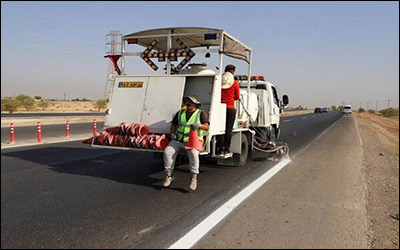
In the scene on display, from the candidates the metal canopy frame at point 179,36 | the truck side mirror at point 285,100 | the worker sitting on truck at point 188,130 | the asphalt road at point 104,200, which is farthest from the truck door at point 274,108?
the worker sitting on truck at point 188,130

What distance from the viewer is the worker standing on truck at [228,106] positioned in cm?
725

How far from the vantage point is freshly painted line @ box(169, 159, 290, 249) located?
152 inches

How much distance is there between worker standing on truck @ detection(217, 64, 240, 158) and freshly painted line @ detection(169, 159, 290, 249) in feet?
3.24

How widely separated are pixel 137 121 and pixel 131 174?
49.7 inches

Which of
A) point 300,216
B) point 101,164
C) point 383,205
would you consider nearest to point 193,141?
point 300,216

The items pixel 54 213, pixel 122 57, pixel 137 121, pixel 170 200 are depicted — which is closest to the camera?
pixel 54 213

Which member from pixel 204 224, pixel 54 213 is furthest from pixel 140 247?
pixel 54 213

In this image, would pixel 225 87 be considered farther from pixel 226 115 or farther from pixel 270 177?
pixel 270 177

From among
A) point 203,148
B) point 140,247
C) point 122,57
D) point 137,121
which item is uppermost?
point 122,57

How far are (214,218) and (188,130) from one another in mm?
1994

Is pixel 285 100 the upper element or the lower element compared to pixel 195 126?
upper

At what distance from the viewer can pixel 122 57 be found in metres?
8.04

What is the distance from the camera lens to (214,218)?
4695mm

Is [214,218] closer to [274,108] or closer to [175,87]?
[175,87]
